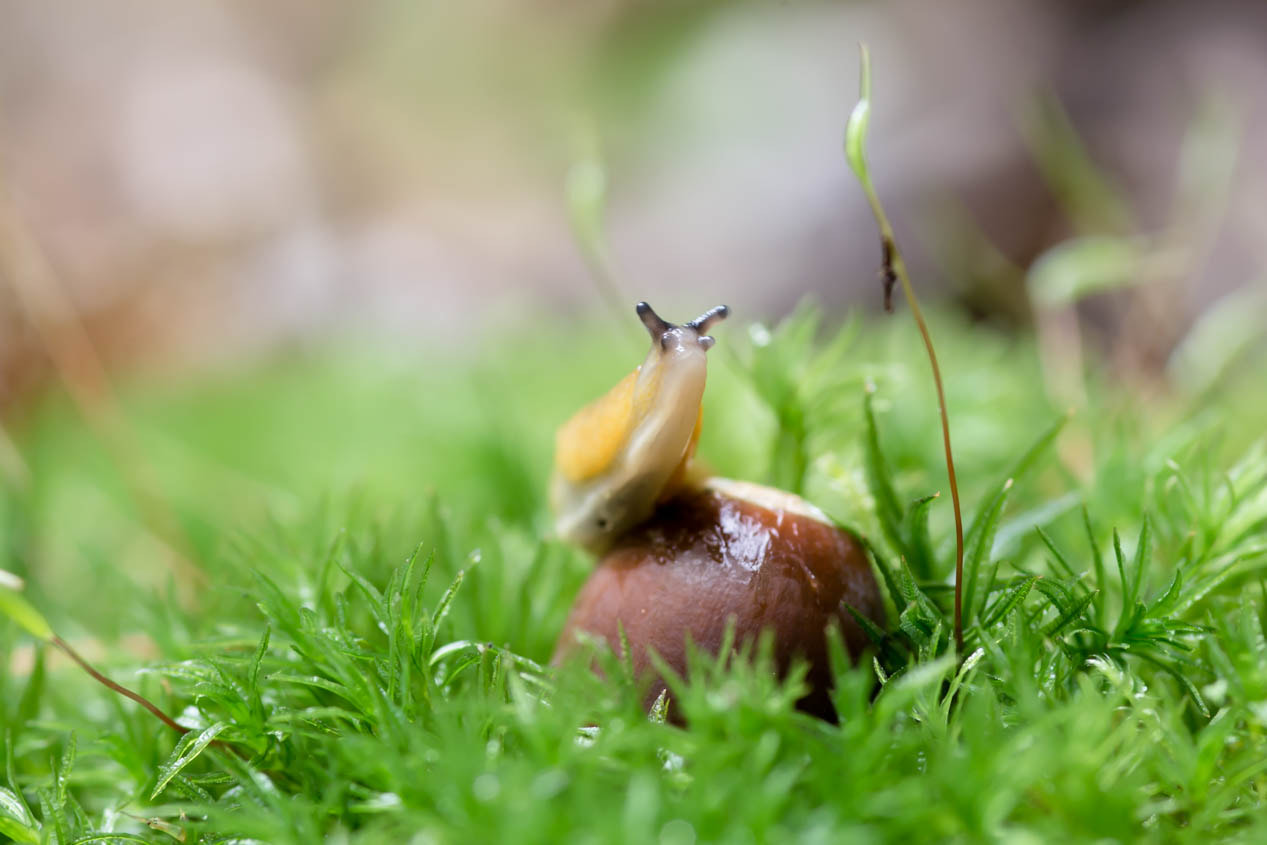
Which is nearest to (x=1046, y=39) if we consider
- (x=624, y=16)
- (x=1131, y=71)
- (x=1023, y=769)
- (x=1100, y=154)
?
(x=1131, y=71)

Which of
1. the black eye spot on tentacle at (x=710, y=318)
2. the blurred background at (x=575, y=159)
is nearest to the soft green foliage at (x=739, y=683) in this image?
the black eye spot on tentacle at (x=710, y=318)

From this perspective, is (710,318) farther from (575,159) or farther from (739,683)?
(575,159)

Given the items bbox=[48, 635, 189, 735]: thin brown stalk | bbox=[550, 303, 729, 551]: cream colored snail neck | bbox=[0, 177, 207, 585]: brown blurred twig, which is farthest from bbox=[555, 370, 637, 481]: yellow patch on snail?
bbox=[0, 177, 207, 585]: brown blurred twig

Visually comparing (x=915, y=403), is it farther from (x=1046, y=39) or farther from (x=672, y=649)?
(x=1046, y=39)

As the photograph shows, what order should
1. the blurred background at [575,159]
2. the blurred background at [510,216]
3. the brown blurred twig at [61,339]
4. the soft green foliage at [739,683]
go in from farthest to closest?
the blurred background at [575,159]
the blurred background at [510,216]
the brown blurred twig at [61,339]
the soft green foliage at [739,683]

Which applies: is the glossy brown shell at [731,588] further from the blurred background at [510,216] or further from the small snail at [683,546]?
the blurred background at [510,216]

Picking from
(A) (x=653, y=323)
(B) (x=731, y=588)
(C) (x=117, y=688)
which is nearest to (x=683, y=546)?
(B) (x=731, y=588)

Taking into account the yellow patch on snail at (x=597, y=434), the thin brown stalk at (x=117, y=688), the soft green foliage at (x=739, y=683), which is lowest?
the soft green foliage at (x=739, y=683)
